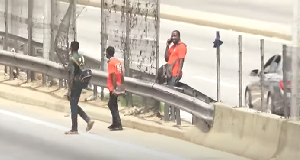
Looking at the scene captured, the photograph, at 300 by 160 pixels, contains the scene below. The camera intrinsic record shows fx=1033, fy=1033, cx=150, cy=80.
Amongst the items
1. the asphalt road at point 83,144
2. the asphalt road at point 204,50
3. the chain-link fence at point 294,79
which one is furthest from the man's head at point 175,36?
the asphalt road at point 204,50

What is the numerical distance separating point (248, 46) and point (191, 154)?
17.9 m

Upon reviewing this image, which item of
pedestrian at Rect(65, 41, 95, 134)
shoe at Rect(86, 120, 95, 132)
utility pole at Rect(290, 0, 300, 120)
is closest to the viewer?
utility pole at Rect(290, 0, 300, 120)

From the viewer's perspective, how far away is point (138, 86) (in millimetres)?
19453

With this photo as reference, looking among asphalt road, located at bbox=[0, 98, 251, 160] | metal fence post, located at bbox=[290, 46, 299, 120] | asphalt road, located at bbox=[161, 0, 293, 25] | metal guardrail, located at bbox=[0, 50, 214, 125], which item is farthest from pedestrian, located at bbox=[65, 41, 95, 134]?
asphalt road, located at bbox=[161, 0, 293, 25]

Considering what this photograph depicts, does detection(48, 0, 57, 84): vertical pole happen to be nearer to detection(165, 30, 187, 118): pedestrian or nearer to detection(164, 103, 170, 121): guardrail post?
detection(165, 30, 187, 118): pedestrian

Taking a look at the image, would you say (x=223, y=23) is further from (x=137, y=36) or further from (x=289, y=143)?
(x=289, y=143)

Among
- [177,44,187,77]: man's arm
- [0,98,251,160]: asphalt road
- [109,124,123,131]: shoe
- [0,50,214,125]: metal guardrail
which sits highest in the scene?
[177,44,187,77]: man's arm

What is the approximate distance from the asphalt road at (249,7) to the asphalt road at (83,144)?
19.2 m

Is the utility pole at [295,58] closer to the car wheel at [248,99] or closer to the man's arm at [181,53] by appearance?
the car wheel at [248,99]

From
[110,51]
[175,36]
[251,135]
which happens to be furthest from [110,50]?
[251,135]

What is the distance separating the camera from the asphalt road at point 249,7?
127ft

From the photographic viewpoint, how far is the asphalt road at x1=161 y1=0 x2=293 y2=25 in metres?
38.7

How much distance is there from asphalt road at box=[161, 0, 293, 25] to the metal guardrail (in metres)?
16.2

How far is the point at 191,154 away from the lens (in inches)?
658
